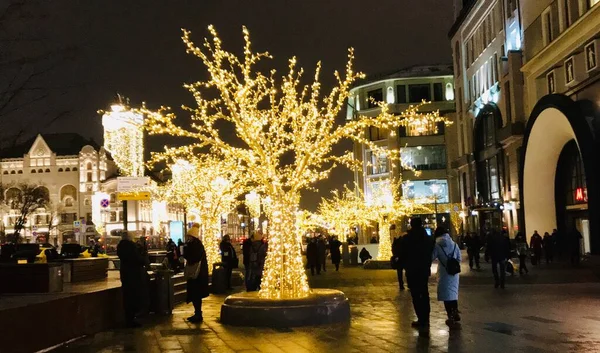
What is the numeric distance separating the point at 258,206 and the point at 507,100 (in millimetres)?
22072

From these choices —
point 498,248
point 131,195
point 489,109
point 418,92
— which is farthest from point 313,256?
point 418,92

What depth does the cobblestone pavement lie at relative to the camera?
10.3 meters

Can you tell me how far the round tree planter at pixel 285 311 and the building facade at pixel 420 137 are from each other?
67.9 metres

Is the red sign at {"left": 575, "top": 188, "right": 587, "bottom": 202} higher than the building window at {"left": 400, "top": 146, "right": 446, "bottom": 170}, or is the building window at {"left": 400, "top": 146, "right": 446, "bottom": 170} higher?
the building window at {"left": 400, "top": 146, "right": 446, "bottom": 170}

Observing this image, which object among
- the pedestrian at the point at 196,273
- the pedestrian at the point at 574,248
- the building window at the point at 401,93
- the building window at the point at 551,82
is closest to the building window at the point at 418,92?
the building window at the point at 401,93

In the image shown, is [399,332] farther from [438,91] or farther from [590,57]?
[438,91]

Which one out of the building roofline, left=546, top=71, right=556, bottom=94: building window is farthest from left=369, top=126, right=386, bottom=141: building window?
left=546, top=71, right=556, bottom=94: building window

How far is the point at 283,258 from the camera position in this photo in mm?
13820

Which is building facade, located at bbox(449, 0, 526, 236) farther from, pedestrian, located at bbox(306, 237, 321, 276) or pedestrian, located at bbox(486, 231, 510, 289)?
pedestrian, located at bbox(486, 231, 510, 289)

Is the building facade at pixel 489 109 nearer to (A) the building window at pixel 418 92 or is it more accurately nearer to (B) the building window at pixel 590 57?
(B) the building window at pixel 590 57

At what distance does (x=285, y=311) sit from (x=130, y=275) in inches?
116

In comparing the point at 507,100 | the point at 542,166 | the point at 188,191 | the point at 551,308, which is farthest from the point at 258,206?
the point at 551,308

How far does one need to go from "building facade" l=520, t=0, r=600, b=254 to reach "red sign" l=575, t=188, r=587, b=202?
0.20 feet

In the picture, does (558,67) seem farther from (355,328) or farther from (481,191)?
(355,328)
